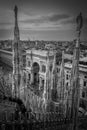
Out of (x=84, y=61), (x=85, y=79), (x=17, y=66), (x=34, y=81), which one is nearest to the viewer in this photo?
(x=17, y=66)

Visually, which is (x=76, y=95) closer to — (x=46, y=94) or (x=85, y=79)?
(x=46, y=94)

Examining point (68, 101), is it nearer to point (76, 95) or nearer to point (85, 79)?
point (76, 95)

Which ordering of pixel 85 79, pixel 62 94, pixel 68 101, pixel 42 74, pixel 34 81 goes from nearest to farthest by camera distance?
pixel 68 101 → pixel 62 94 → pixel 85 79 → pixel 42 74 → pixel 34 81

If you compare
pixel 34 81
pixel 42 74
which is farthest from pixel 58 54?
pixel 34 81

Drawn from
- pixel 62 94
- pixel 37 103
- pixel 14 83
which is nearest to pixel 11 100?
pixel 14 83

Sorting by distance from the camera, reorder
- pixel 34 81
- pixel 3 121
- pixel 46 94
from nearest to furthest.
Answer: pixel 3 121
pixel 46 94
pixel 34 81

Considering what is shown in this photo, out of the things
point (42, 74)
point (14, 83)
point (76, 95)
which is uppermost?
point (14, 83)

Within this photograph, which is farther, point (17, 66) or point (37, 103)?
point (37, 103)

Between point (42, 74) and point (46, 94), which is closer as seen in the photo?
point (46, 94)

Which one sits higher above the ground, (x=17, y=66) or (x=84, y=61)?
(x=17, y=66)
